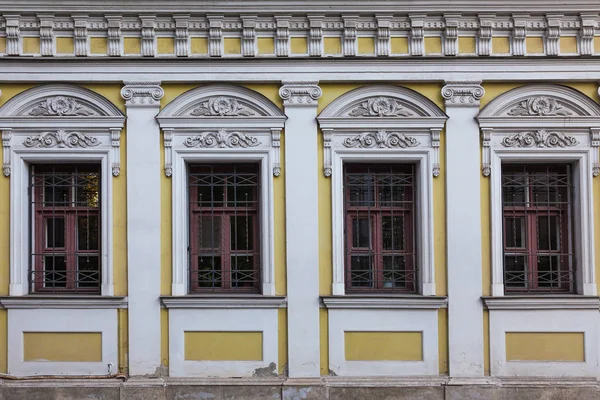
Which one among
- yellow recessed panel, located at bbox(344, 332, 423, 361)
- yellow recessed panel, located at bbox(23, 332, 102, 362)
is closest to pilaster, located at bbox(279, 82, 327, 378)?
yellow recessed panel, located at bbox(344, 332, 423, 361)

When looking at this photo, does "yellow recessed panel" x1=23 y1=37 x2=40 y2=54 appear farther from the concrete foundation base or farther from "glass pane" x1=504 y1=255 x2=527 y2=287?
"glass pane" x1=504 y1=255 x2=527 y2=287

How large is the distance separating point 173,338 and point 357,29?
461 centimetres

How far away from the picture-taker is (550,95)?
784 centimetres

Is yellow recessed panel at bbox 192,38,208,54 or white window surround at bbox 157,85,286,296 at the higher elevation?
Result: yellow recessed panel at bbox 192,38,208,54

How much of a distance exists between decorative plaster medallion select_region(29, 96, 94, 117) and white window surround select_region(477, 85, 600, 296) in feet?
16.9

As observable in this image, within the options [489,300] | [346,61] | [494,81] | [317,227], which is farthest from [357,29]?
[489,300]

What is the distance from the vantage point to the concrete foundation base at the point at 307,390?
7.67 m

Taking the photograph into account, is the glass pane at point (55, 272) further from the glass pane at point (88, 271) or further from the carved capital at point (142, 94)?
the carved capital at point (142, 94)

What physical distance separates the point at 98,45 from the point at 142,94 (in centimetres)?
86

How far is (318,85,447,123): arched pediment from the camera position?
7.83 metres

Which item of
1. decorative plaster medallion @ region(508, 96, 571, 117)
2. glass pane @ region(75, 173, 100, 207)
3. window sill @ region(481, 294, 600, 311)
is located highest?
decorative plaster medallion @ region(508, 96, 571, 117)

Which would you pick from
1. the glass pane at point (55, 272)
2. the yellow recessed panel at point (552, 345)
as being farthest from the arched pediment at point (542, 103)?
the glass pane at point (55, 272)

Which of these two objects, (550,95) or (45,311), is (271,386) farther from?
(550,95)

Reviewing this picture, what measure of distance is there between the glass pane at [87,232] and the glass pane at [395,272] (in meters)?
3.84
